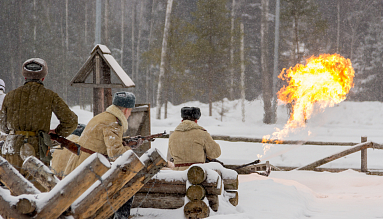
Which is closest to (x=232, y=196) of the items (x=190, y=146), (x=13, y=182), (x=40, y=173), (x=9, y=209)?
(x=190, y=146)

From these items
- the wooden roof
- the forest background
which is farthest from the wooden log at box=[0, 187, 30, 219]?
the forest background

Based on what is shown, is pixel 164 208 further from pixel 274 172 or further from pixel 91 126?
pixel 274 172

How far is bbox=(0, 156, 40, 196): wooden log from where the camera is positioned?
266 cm

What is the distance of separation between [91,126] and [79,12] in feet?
138

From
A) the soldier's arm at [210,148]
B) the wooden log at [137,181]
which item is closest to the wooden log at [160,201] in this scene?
the soldier's arm at [210,148]

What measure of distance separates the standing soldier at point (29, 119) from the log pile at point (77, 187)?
25.0 inches

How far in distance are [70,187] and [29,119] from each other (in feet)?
5.53

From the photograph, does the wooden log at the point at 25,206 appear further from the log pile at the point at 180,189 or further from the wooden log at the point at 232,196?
the wooden log at the point at 232,196

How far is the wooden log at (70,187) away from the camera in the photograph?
95.0 inches

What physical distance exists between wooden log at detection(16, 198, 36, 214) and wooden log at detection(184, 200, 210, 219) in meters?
2.30

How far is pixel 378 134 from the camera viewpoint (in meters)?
19.0

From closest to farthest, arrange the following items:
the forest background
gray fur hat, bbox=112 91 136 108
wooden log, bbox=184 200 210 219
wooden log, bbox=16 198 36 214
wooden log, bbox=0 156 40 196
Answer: wooden log, bbox=16 198 36 214 → wooden log, bbox=0 156 40 196 → wooden log, bbox=184 200 210 219 → gray fur hat, bbox=112 91 136 108 → the forest background

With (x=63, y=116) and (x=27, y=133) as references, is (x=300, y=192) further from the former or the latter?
(x=27, y=133)

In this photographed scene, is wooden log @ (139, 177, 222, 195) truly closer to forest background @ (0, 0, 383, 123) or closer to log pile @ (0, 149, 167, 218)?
log pile @ (0, 149, 167, 218)
